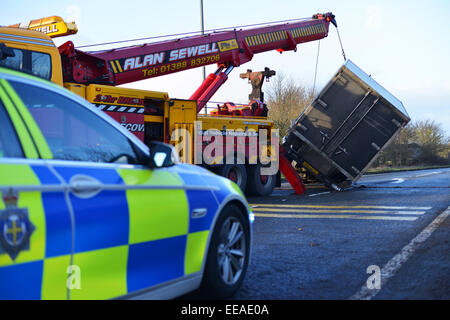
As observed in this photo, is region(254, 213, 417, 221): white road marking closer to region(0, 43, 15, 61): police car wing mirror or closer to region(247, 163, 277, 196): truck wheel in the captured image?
region(247, 163, 277, 196): truck wheel

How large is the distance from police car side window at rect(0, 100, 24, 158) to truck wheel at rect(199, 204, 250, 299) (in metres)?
1.69

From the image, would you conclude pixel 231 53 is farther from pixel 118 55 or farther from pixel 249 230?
pixel 249 230

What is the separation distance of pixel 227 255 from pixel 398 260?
2.28 meters

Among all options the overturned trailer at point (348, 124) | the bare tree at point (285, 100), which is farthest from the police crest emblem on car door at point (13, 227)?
the bare tree at point (285, 100)

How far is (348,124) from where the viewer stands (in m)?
14.9

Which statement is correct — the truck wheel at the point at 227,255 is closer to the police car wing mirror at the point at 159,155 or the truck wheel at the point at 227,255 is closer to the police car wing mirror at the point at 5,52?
the police car wing mirror at the point at 159,155

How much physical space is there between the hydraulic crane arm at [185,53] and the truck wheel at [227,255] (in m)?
6.88

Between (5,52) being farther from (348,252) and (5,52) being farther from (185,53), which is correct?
(348,252)

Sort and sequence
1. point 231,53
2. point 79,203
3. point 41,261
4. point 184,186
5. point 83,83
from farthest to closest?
point 231,53, point 83,83, point 184,186, point 79,203, point 41,261

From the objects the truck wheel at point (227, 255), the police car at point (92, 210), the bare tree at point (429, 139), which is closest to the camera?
the police car at point (92, 210)

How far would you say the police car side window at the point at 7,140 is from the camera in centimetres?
250

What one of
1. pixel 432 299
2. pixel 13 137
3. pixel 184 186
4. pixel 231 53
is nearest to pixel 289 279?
pixel 432 299

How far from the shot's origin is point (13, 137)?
2564 millimetres

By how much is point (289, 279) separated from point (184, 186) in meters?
1.73
